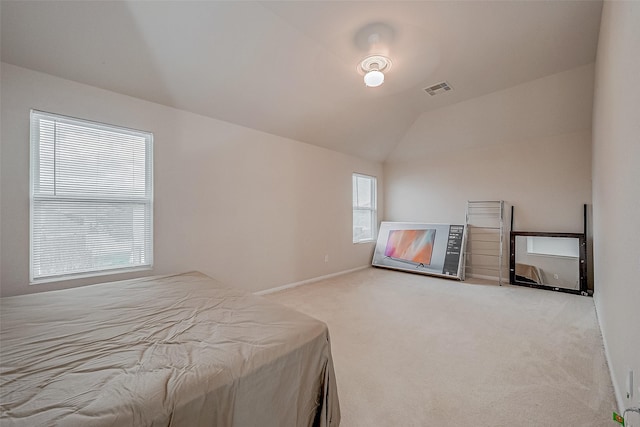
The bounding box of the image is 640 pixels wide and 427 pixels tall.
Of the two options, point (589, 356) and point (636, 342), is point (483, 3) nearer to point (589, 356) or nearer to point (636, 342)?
point (636, 342)

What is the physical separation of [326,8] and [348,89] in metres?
1.25

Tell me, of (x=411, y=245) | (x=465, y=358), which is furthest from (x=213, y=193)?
(x=411, y=245)

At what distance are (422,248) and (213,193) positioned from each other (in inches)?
148

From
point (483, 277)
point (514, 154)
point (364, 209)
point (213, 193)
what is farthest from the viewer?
point (364, 209)

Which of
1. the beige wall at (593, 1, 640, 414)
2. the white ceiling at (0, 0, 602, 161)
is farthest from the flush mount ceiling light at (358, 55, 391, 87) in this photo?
the beige wall at (593, 1, 640, 414)

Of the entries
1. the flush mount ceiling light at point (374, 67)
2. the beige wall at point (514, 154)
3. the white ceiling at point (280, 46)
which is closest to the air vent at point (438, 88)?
the white ceiling at point (280, 46)

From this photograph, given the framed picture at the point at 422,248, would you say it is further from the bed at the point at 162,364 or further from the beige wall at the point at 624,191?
the bed at the point at 162,364

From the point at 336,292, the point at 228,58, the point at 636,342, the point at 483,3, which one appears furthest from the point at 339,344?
the point at 483,3

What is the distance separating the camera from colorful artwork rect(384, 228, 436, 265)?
486 cm

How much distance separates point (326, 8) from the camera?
216 cm

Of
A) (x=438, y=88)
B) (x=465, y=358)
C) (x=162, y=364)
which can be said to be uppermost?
(x=438, y=88)

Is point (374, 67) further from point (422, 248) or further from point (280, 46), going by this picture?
point (422, 248)

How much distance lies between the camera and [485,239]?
4.59 metres

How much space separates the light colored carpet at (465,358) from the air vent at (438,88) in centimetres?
284
